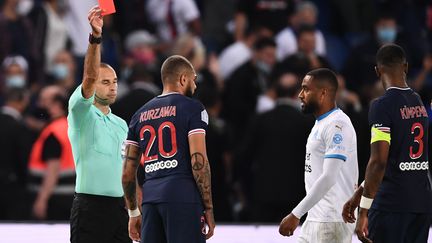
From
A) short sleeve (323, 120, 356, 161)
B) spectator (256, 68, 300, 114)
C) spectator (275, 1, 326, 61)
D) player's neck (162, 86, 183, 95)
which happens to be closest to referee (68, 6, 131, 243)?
player's neck (162, 86, 183, 95)

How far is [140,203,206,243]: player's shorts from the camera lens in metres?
8.73

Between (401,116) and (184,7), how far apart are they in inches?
342

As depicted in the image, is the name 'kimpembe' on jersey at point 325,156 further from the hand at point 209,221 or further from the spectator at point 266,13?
the spectator at point 266,13

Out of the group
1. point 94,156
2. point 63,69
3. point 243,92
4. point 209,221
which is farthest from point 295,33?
point 209,221

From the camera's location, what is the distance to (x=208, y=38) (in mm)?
17859

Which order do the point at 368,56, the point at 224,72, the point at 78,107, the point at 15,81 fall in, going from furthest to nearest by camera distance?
the point at 224,72, the point at 368,56, the point at 15,81, the point at 78,107

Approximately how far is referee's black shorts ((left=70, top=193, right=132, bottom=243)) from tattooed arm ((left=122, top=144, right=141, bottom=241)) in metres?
0.48

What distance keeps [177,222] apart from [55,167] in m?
5.40

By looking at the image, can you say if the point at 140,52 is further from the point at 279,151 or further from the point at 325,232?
the point at 325,232

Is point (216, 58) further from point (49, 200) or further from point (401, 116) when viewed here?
point (401, 116)

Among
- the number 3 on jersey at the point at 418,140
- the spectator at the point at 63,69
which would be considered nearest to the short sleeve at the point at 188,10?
the spectator at the point at 63,69

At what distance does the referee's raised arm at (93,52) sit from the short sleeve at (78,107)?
121 millimetres

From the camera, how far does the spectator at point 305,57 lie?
48.4ft

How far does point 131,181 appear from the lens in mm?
9109
